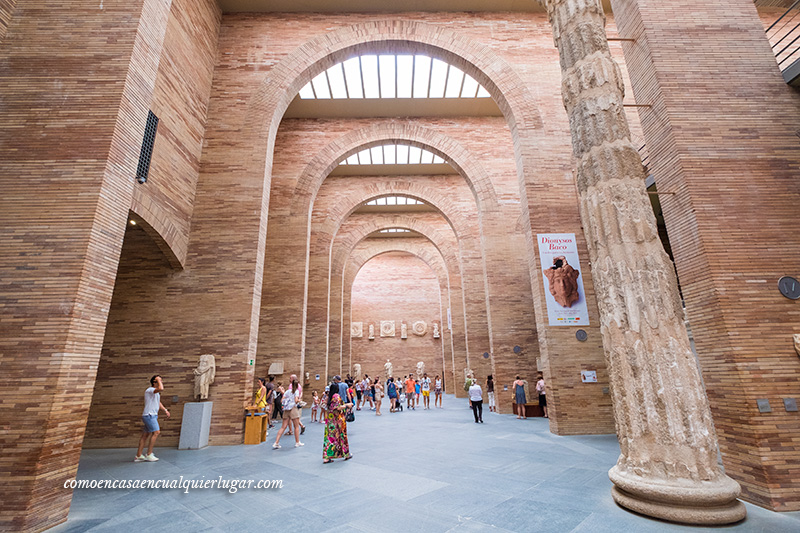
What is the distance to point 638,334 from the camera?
12.2 ft

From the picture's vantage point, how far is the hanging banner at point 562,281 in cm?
900

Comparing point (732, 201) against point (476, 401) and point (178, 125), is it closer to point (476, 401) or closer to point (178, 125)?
point (476, 401)

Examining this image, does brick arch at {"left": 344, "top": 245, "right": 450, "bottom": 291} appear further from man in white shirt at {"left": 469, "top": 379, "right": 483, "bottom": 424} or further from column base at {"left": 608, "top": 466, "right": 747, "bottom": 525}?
column base at {"left": 608, "top": 466, "right": 747, "bottom": 525}

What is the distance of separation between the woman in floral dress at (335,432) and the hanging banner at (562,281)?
5558 mm

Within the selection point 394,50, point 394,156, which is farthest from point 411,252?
point 394,50

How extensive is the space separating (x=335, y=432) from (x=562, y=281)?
636 centimetres

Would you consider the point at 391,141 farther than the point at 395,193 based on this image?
No

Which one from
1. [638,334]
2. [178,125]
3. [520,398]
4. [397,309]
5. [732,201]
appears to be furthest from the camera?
[397,309]

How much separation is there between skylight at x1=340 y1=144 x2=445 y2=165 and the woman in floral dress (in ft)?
45.5

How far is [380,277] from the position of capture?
97.3 feet

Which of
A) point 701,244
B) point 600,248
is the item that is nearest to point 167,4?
point 600,248

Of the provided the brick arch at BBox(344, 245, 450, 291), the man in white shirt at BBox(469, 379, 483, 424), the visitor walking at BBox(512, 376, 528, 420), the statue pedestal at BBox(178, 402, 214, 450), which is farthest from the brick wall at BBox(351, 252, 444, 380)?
the statue pedestal at BBox(178, 402, 214, 450)

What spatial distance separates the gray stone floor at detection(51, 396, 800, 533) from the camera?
3.59m

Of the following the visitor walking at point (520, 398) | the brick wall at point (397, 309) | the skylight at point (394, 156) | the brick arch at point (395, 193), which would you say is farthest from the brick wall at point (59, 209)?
the brick wall at point (397, 309)
